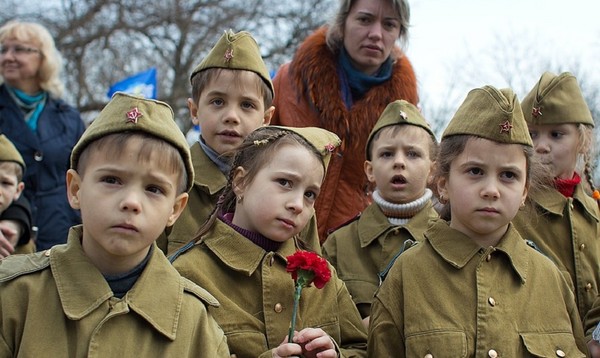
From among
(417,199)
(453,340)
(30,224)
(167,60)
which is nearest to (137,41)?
(167,60)

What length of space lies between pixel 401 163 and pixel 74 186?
212 centimetres

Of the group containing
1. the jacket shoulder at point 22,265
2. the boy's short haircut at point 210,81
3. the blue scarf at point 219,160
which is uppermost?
the boy's short haircut at point 210,81

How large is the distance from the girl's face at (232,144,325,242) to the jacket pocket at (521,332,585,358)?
1.12 meters

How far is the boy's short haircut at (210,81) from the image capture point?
15.2 feet

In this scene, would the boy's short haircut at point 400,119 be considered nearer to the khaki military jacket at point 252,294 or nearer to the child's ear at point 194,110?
the child's ear at point 194,110

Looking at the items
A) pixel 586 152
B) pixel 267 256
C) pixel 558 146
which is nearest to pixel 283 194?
pixel 267 256

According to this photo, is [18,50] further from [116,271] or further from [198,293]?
[198,293]

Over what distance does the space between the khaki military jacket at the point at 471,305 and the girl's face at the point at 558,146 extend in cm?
108

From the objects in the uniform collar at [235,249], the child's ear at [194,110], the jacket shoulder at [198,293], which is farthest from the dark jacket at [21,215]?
the jacket shoulder at [198,293]

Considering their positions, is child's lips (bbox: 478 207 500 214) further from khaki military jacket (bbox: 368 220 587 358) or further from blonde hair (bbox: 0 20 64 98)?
blonde hair (bbox: 0 20 64 98)

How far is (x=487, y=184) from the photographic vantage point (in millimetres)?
3578

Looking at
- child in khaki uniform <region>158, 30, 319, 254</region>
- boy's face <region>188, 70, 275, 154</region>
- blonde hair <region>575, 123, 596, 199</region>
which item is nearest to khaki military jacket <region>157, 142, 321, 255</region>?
child in khaki uniform <region>158, 30, 319, 254</region>

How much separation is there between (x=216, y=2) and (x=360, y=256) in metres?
17.3

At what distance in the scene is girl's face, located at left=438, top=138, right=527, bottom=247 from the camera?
3.59 metres
